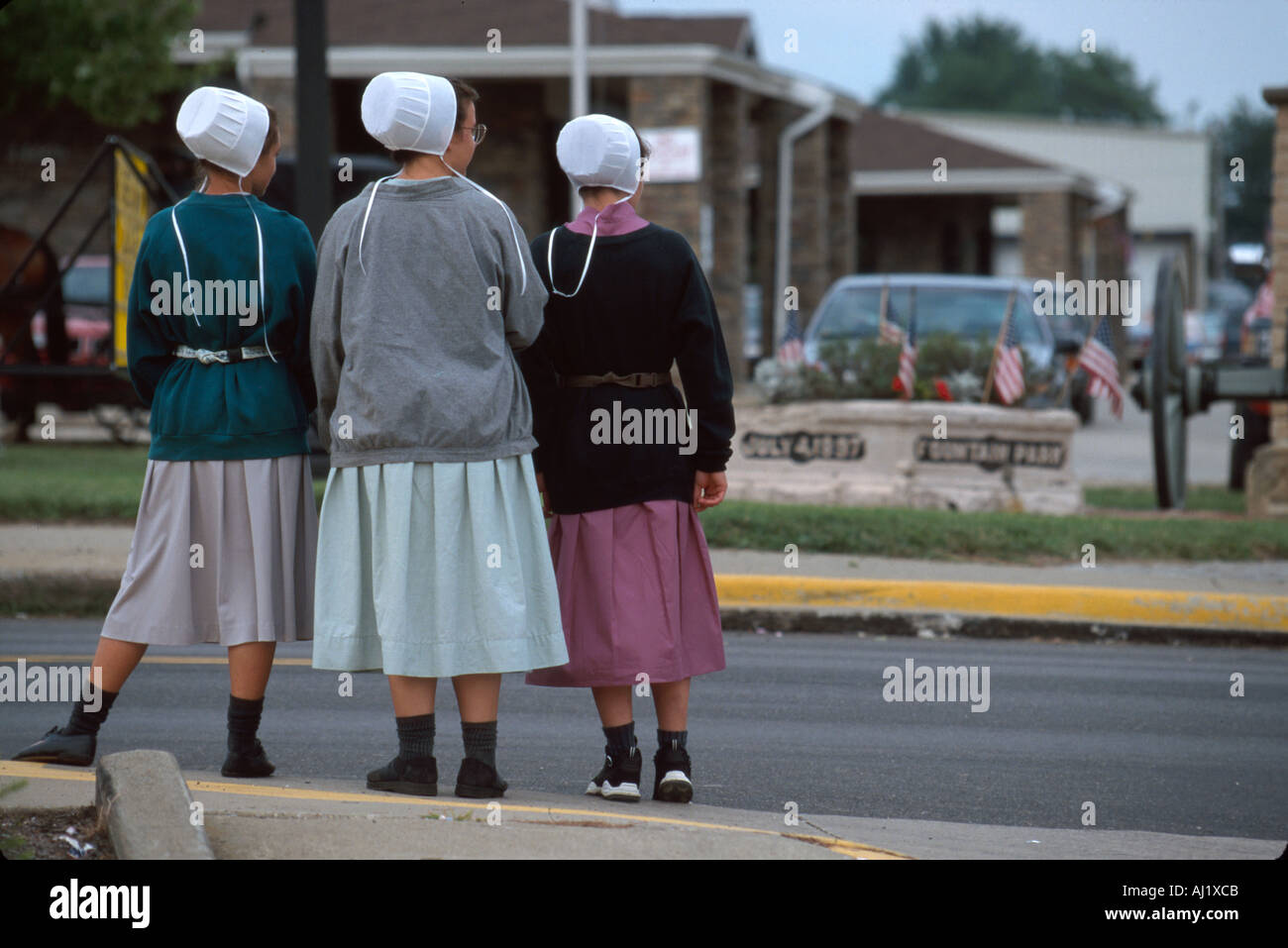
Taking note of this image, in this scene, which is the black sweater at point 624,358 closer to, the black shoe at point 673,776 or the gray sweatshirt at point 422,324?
the gray sweatshirt at point 422,324

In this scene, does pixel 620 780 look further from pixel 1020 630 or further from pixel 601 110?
pixel 601 110

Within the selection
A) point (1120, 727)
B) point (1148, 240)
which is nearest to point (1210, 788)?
point (1120, 727)

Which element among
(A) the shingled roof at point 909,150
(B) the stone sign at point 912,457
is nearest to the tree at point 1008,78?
(A) the shingled roof at point 909,150

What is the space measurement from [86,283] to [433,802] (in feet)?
47.2

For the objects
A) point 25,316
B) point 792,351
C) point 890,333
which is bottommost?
point 792,351

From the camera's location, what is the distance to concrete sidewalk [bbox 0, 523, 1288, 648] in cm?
825

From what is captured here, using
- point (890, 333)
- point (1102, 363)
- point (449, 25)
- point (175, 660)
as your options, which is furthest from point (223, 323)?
point (449, 25)

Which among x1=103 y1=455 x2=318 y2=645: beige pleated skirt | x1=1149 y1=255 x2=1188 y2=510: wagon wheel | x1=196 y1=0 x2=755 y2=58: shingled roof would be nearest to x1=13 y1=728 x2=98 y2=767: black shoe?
x1=103 y1=455 x2=318 y2=645: beige pleated skirt

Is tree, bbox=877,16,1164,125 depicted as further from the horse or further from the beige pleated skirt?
the beige pleated skirt

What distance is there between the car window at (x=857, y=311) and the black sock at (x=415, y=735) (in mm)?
10192

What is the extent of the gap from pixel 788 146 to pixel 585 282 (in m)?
19.8

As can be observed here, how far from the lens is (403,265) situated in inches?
170

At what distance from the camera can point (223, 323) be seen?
4617 mm
